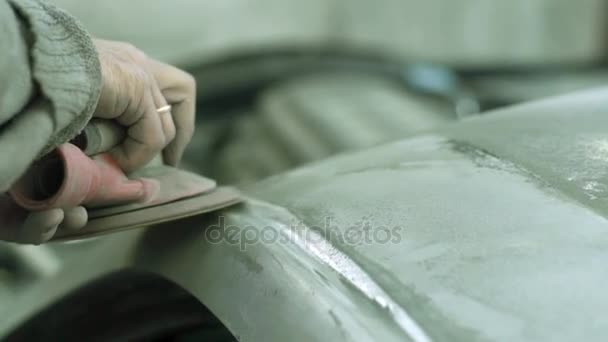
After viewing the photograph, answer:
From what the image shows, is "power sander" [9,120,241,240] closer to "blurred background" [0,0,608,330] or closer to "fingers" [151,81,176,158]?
"fingers" [151,81,176,158]

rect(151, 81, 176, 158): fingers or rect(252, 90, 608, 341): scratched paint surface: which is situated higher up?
rect(151, 81, 176, 158): fingers

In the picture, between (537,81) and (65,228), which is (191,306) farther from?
(537,81)

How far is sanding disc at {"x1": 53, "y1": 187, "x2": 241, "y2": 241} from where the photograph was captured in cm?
53

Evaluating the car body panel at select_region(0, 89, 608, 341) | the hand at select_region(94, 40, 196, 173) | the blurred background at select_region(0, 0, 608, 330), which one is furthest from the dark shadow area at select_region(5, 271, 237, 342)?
the blurred background at select_region(0, 0, 608, 330)

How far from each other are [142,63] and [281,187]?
144 mm

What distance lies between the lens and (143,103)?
53cm

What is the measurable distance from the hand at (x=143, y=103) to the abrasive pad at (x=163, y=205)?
23mm

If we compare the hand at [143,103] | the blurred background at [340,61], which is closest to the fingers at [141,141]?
the hand at [143,103]

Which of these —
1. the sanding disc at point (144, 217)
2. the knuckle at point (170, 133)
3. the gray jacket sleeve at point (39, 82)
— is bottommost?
the sanding disc at point (144, 217)

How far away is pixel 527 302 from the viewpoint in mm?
430

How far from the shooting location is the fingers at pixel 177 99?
57 cm

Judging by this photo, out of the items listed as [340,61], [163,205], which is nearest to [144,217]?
[163,205]

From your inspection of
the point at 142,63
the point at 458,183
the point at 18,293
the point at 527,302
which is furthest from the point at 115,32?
the point at 527,302

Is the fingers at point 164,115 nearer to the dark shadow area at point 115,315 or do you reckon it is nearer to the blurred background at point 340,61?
the dark shadow area at point 115,315
